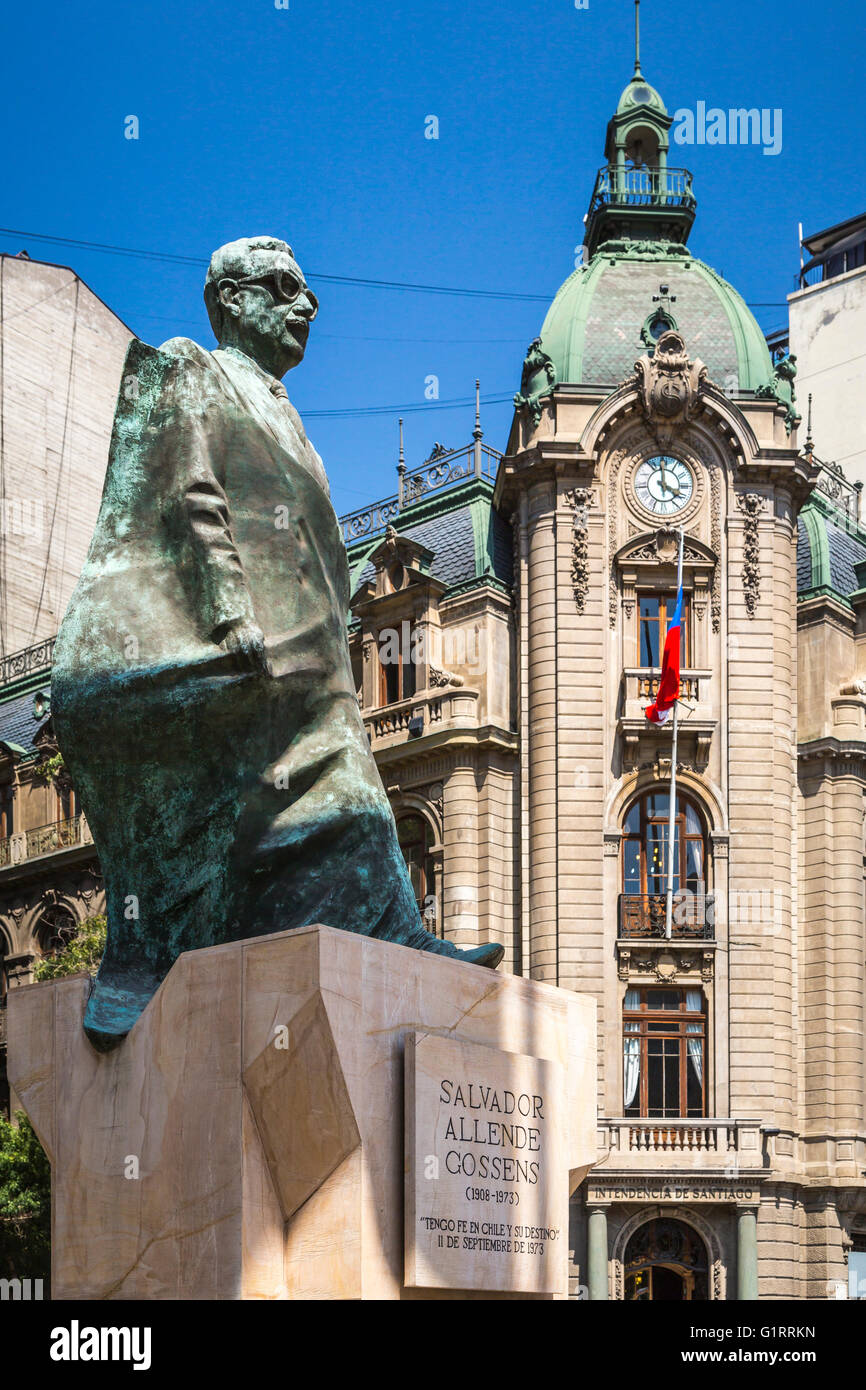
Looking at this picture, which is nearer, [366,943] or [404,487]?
[366,943]

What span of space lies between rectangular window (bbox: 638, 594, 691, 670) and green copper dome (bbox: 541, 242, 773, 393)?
4809mm

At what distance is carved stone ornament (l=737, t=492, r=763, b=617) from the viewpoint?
4338cm

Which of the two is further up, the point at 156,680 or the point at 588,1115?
the point at 156,680

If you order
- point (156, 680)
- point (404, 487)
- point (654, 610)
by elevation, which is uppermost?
point (404, 487)

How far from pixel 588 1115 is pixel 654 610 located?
3312 cm

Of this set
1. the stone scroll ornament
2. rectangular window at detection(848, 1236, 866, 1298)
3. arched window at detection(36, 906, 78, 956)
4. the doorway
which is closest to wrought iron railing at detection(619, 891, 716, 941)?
the doorway

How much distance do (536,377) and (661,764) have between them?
8.70 m

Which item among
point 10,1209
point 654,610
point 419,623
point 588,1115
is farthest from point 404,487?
point 588,1115

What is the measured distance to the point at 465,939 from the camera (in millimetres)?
42531

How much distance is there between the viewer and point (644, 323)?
4503 centimetres

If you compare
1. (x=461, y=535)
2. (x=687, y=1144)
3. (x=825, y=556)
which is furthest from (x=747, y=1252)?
(x=461, y=535)

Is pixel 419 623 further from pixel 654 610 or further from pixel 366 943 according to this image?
pixel 366 943
